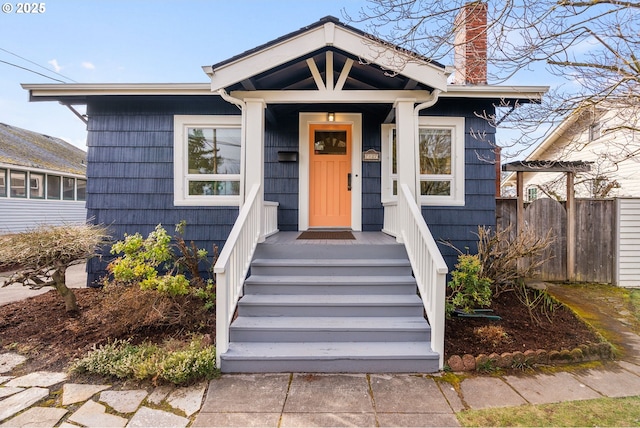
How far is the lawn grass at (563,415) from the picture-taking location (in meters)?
2.15

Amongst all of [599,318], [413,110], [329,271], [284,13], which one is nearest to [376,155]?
[413,110]

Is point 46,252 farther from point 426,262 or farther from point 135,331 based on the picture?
point 426,262

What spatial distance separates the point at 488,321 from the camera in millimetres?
3684

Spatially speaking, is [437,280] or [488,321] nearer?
[437,280]

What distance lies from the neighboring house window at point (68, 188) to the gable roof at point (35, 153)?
0.42 metres

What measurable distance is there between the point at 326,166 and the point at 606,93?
371 centimetres

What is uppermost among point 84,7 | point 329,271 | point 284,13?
point 84,7

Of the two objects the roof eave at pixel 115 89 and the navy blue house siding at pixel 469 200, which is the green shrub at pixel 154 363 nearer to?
the roof eave at pixel 115 89

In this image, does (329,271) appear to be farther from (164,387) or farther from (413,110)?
(413,110)

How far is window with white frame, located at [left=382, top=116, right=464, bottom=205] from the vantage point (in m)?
5.29

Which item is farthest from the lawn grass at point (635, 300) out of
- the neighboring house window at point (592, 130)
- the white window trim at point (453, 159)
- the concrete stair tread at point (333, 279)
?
the concrete stair tread at point (333, 279)

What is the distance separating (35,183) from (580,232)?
50.8 feet

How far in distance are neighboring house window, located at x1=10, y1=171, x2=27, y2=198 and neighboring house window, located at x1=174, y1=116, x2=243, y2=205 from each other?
8873 millimetres

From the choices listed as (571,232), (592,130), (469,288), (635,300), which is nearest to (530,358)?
(469,288)
